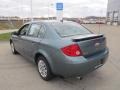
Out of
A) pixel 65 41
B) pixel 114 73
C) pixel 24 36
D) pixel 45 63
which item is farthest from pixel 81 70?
pixel 24 36

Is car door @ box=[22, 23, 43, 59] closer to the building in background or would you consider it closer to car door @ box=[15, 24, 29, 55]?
car door @ box=[15, 24, 29, 55]

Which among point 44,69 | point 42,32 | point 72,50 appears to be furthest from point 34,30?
point 72,50

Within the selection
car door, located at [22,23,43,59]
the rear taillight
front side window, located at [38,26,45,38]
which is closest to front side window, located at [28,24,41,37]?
car door, located at [22,23,43,59]

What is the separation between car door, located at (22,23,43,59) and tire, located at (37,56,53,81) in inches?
14.3

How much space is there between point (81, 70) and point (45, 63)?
104cm

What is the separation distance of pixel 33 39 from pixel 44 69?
3.23 feet

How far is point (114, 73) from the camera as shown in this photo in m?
4.90

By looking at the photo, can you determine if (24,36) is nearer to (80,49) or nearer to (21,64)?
(21,64)

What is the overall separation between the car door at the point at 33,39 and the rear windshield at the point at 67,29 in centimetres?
52

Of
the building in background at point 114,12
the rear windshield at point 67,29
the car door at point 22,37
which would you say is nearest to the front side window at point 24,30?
the car door at point 22,37

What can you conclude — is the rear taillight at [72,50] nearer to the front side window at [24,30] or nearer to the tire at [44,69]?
the tire at [44,69]

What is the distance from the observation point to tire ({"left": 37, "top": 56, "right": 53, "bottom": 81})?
13.9ft

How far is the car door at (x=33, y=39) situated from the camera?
15.2ft

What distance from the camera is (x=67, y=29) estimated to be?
4629mm
